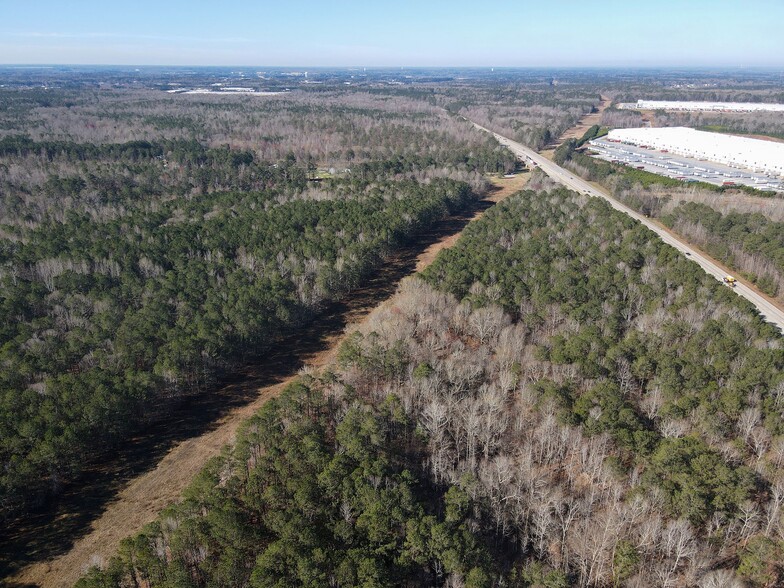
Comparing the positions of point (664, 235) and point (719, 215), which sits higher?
point (719, 215)

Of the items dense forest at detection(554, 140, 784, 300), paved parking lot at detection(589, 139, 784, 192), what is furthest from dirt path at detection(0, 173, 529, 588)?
paved parking lot at detection(589, 139, 784, 192)

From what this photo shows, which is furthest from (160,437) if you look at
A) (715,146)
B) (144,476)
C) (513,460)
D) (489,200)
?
(715,146)

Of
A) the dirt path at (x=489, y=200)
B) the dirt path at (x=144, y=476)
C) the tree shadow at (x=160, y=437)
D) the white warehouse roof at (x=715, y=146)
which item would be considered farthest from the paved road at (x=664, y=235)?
the dirt path at (x=144, y=476)

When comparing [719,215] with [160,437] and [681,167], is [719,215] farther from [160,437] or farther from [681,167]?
[160,437]

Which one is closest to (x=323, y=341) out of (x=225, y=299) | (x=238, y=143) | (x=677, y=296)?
(x=225, y=299)

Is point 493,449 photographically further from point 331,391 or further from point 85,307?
point 85,307

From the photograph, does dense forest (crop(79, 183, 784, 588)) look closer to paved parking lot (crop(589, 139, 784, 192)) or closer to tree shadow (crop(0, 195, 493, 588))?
tree shadow (crop(0, 195, 493, 588))
